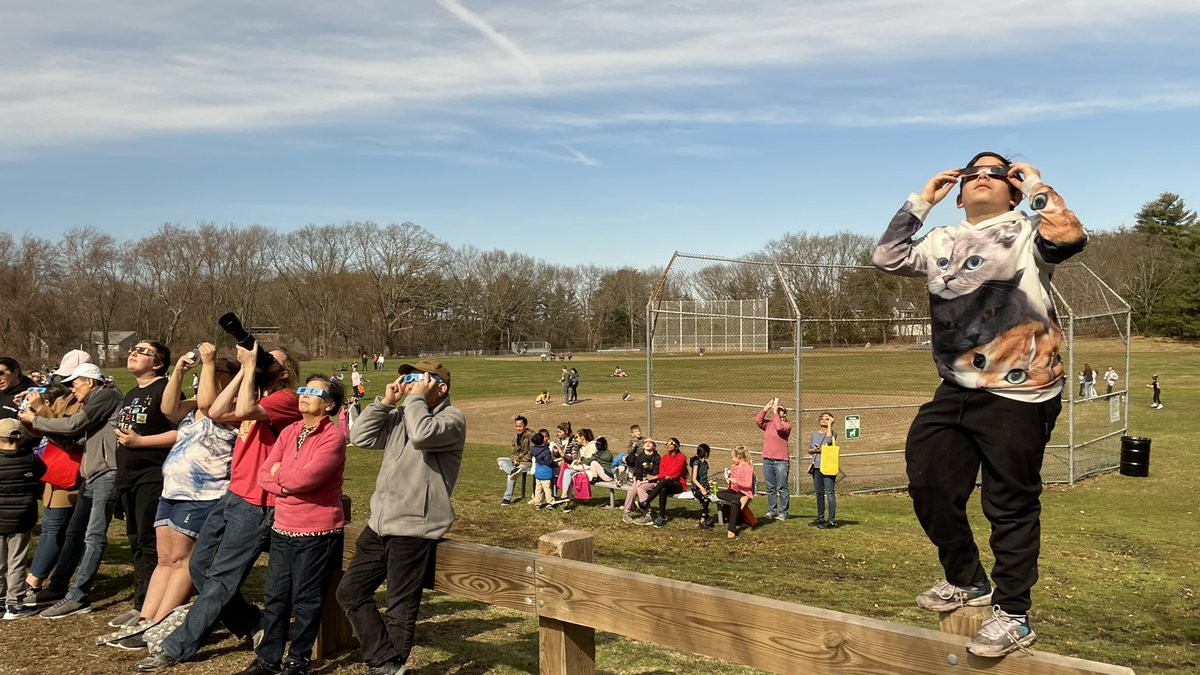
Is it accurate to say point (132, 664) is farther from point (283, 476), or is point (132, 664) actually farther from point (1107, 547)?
point (1107, 547)

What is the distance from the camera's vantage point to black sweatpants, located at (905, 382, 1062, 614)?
90.1 inches

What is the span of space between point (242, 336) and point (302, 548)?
4.02 feet

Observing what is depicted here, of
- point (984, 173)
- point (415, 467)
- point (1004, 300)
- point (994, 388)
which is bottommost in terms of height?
point (415, 467)

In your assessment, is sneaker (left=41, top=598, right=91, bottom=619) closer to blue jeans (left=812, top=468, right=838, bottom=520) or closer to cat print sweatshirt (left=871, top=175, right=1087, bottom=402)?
cat print sweatshirt (left=871, top=175, right=1087, bottom=402)

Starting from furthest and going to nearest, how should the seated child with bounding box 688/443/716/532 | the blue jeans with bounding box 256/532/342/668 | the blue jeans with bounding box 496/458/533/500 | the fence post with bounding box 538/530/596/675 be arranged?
the blue jeans with bounding box 496/458/533/500 → the seated child with bounding box 688/443/716/532 → the blue jeans with bounding box 256/532/342/668 → the fence post with bounding box 538/530/596/675

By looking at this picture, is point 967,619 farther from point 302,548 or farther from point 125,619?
point 125,619

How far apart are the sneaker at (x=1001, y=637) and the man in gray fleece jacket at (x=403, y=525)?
7.89 feet

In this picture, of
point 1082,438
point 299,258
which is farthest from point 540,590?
point 299,258

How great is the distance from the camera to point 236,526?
473cm

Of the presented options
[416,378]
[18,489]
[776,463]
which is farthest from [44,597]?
[776,463]

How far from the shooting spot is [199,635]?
4.55 meters

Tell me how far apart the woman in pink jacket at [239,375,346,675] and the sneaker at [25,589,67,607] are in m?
2.56

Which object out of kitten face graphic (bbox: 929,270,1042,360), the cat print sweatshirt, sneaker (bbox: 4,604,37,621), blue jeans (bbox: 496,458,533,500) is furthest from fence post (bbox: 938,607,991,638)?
blue jeans (bbox: 496,458,533,500)

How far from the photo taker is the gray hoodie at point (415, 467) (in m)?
4.01
